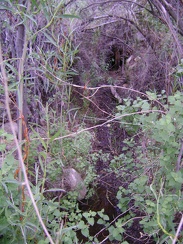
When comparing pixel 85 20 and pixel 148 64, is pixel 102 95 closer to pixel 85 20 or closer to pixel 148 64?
pixel 148 64

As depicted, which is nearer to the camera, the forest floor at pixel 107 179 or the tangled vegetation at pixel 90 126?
the tangled vegetation at pixel 90 126

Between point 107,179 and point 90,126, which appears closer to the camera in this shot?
point 107,179

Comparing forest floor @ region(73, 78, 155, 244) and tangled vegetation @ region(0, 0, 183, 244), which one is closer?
tangled vegetation @ region(0, 0, 183, 244)

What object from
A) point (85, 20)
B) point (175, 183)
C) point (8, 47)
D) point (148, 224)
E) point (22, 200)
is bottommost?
point (148, 224)

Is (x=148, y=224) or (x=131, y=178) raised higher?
(x=148, y=224)

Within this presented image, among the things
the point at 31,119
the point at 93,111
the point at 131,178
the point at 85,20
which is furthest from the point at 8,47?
the point at 131,178

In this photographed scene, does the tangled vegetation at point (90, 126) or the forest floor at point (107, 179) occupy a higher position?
the tangled vegetation at point (90, 126)

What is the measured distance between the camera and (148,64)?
4215mm

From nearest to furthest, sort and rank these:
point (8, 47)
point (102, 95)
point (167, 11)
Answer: point (167, 11)
point (8, 47)
point (102, 95)

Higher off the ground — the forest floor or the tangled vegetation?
the tangled vegetation

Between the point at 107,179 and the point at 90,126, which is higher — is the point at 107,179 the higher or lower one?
the lower one

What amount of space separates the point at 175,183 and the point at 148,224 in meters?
0.28

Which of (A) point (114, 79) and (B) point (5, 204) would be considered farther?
(A) point (114, 79)

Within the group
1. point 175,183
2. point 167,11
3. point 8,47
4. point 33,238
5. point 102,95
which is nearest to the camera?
point 33,238
